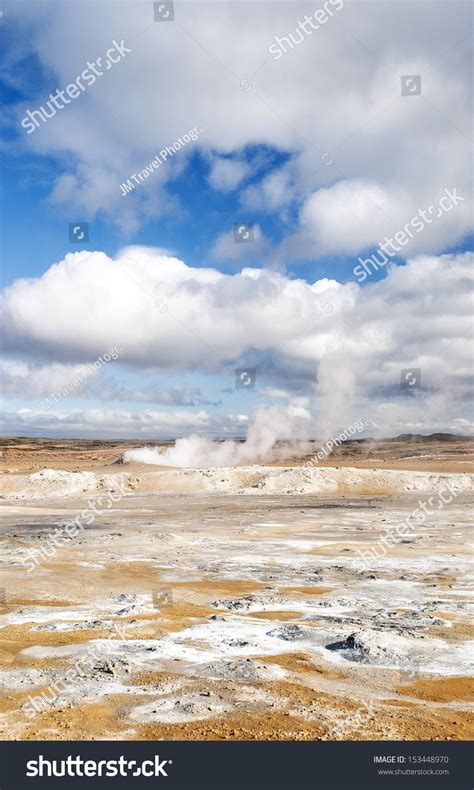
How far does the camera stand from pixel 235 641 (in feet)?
42.1

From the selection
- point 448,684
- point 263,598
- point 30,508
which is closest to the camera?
point 448,684

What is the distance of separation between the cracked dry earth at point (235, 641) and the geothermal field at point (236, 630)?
43 mm

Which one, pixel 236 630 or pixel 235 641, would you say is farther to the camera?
pixel 236 630

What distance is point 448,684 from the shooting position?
1059cm

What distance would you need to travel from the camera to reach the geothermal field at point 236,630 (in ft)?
30.0

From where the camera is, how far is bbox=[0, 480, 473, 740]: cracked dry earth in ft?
29.7

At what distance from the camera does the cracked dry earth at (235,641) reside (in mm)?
9055

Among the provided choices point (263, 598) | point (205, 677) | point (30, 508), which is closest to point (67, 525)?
point (30, 508)

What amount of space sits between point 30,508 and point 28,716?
1389 inches

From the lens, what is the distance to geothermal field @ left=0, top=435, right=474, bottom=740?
913cm

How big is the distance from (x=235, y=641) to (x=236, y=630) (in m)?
0.86

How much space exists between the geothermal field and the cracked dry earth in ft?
0.14

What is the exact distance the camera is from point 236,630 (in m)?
13.7
